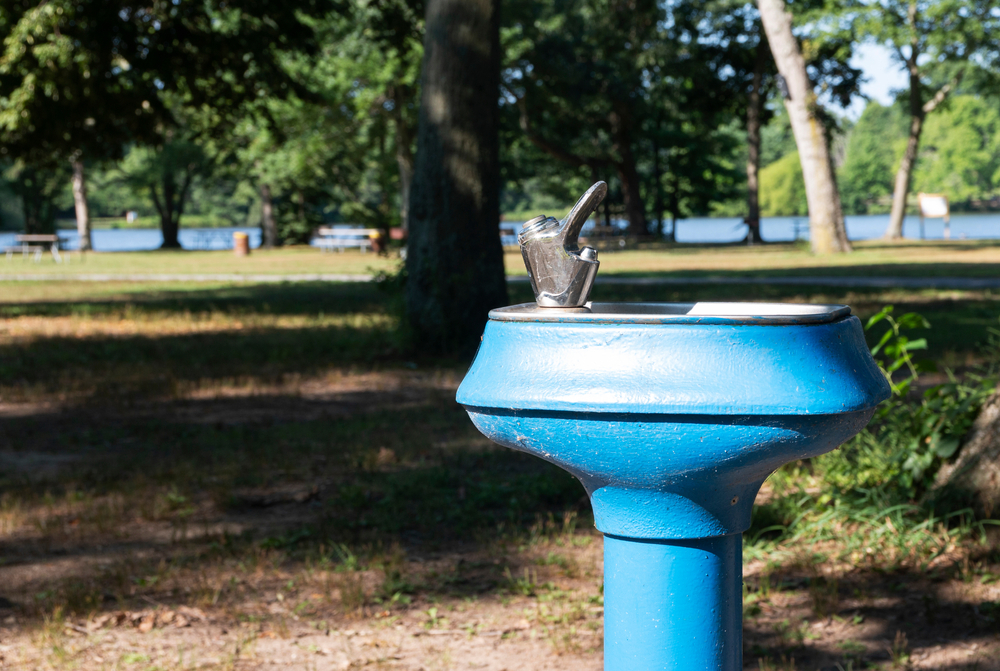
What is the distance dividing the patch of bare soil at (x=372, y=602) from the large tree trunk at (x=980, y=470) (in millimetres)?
230

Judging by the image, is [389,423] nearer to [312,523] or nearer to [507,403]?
[312,523]

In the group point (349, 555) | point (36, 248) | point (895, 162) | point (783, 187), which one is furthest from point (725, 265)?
point (783, 187)

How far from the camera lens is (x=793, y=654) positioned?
3.21 meters

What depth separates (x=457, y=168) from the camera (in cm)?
895

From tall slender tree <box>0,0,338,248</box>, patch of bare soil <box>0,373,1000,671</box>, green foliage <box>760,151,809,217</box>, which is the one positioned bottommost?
patch of bare soil <box>0,373,1000,671</box>

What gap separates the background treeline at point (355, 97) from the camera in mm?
13805

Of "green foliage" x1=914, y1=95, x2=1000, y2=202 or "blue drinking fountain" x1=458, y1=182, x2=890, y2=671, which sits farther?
"green foliage" x1=914, y1=95, x2=1000, y2=202

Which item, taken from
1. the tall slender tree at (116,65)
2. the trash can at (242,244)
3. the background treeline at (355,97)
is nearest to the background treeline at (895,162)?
the background treeline at (355,97)

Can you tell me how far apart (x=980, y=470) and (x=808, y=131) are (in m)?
18.9

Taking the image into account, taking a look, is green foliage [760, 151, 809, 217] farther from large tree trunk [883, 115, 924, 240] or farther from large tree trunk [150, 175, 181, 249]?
large tree trunk [150, 175, 181, 249]

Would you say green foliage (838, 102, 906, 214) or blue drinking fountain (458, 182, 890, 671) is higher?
green foliage (838, 102, 906, 214)

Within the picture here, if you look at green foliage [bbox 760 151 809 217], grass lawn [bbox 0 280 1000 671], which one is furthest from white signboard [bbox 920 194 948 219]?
green foliage [bbox 760 151 809 217]

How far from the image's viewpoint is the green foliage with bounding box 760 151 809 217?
102 m

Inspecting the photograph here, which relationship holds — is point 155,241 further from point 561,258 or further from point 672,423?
point 672,423
